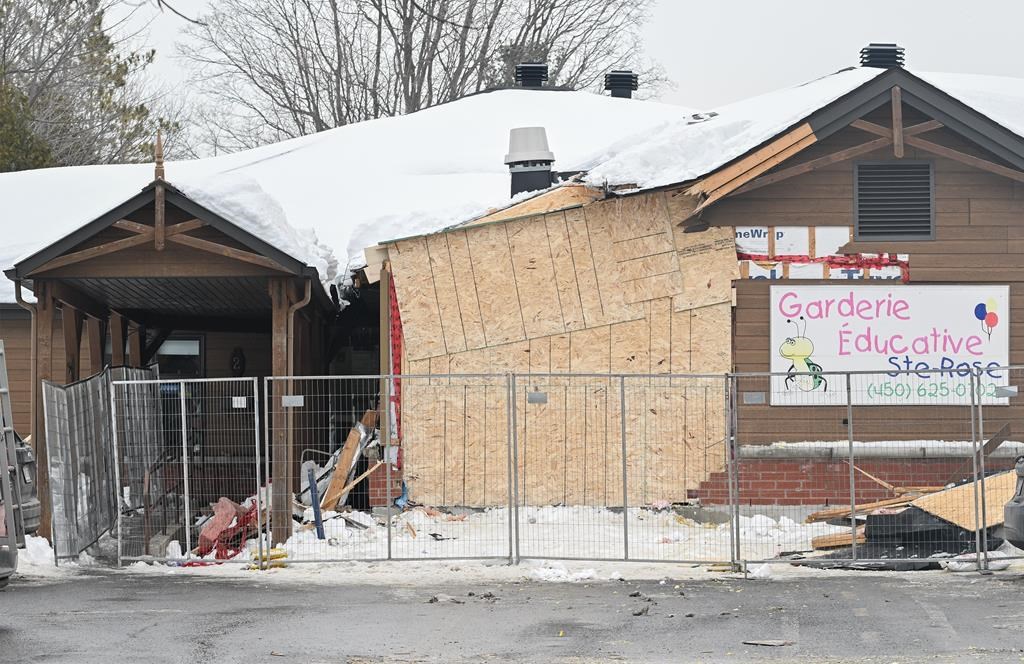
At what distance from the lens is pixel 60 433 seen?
48.9 ft

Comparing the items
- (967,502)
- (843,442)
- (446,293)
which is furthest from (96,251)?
(967,502)

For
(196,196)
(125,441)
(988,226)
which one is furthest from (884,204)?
(125,441)

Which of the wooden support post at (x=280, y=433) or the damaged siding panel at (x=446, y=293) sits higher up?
the damaged siding panel at (x=446, y=293)

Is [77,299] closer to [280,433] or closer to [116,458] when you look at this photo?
[116,458]

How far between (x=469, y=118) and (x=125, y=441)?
15.3 meters

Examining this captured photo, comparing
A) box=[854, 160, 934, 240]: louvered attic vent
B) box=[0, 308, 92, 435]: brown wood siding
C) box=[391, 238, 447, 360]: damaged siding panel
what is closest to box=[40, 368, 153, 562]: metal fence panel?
box=[391, 238, 447, 360]: damaged siding panel

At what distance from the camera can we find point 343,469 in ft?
57.9

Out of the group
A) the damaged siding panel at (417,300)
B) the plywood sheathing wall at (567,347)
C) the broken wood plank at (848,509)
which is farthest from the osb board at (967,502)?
the damaged siding panel at (417,300)

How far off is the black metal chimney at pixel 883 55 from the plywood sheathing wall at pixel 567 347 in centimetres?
721

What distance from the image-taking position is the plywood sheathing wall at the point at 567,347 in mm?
17641

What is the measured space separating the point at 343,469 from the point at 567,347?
3.18m

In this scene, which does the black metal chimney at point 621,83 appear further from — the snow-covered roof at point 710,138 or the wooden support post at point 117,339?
the wooden support post at point 117,339

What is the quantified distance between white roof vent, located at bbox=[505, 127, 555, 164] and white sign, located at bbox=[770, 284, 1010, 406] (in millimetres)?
3746

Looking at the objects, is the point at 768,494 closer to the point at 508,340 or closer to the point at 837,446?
the point at 837,446
